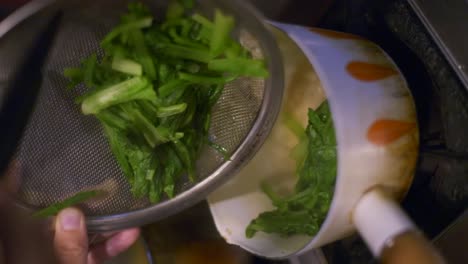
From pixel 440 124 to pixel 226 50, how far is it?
0.38m

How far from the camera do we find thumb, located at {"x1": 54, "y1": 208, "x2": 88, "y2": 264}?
0.78 meters

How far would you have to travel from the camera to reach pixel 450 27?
71 centimetres

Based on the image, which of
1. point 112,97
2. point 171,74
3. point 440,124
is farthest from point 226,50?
point 440,124

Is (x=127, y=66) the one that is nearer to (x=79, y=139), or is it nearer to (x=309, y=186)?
(x=79, y=139)

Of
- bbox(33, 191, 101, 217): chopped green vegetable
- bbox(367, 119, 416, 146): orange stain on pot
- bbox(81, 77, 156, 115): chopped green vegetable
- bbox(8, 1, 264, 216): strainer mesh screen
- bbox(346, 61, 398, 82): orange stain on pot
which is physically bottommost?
bbox(33, 191, 101, 217): chopped green vegetable

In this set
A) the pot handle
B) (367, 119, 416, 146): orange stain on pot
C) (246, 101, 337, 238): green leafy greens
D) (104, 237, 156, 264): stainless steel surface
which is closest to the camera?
the pot handle

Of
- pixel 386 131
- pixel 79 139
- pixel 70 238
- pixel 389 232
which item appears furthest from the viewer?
pixel 79 139

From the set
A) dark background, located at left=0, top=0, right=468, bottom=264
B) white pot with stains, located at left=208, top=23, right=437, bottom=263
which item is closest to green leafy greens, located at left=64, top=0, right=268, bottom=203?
white pot with stains, located at left=208, top=23, right=437, bottom=263

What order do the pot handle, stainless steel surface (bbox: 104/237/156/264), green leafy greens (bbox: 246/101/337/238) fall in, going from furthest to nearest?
stainless steel surface (bbox: 104/237/156/264) → green leafy greens (bbox: 246/101/337/238) → the pot handle

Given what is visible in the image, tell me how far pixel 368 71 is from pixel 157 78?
349 mm

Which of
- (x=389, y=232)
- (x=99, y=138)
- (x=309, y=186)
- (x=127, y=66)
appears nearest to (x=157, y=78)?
(x=127, y=66)

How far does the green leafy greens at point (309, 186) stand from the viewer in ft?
2.55

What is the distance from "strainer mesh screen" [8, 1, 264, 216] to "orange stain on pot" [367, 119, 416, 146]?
237mm

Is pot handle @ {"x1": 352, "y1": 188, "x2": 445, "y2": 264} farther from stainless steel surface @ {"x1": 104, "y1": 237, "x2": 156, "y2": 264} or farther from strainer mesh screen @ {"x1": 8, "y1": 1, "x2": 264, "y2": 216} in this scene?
stainless steel surface @ {"x1": 104, "y1": 237, "x2": 156, "y2": 264}
